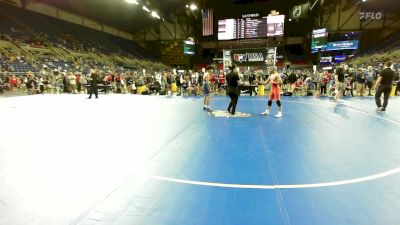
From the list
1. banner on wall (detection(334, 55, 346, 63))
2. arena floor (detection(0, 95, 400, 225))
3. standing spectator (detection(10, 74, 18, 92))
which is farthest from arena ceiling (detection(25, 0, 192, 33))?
banner on wall (detection(334, 55, 346, 63))

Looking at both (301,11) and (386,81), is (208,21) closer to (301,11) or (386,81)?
(301,11)

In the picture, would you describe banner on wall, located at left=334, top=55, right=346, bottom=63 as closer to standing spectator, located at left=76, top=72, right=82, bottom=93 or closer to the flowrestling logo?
the flowrestling logo

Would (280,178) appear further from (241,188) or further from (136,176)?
(136,176)

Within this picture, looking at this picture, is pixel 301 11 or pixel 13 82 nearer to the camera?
pixel 13 82

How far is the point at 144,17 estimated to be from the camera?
40.9m

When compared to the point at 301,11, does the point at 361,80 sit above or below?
below

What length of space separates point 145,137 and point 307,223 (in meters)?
4.60

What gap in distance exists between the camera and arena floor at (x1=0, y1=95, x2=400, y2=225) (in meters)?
3.08

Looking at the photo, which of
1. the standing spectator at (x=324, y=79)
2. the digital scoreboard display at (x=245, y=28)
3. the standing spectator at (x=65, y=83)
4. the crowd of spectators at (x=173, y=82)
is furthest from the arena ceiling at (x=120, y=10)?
the standing spectator at (x=324, y=79)

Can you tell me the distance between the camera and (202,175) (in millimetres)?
4195

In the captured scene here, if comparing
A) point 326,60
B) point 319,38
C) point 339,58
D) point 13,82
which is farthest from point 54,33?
point 339,58

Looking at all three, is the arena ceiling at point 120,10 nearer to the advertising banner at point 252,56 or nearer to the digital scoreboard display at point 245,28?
the digital scoreboard display at point 245,28

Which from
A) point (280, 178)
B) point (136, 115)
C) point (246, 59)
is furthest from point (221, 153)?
point (246, 59)

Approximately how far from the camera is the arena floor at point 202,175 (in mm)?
3080
